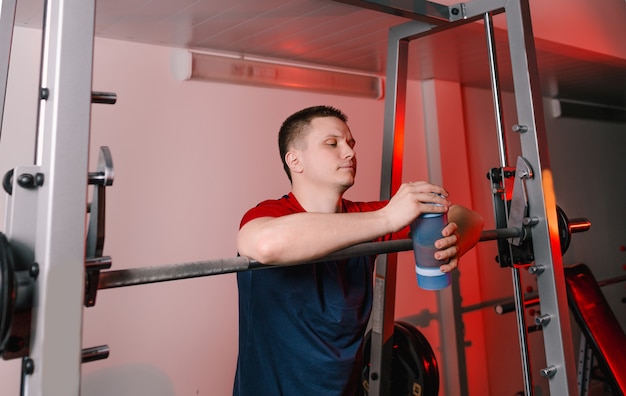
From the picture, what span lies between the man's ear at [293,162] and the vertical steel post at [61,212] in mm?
778

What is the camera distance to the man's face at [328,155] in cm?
144

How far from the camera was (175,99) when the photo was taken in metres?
2.00

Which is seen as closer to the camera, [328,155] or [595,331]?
[328,155]

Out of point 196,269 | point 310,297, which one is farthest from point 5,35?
point 310,297

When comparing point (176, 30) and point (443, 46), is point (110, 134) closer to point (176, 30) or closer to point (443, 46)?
point (176, 30)

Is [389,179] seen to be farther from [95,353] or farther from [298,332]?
[95,353]

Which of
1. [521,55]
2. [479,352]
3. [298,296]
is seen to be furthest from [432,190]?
[479,352]

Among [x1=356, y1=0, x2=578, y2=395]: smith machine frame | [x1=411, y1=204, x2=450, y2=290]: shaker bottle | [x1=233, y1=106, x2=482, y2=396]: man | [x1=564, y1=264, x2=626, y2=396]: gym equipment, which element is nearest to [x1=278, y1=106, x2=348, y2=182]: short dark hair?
[x1=233, y1=106, x2=482, y2=396]: man

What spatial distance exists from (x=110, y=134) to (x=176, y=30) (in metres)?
0.45

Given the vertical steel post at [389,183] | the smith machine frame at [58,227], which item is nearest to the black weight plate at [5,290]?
the smith machine frame at [58,227]

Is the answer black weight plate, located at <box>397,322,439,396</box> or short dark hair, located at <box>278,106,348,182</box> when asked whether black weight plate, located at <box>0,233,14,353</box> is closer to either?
short dark hair, located at <box>278,106,348,182</box>

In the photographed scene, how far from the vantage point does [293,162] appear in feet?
4.99

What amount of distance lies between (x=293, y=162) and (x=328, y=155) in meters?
0.12

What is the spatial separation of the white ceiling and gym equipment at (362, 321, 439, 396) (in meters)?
1.17
